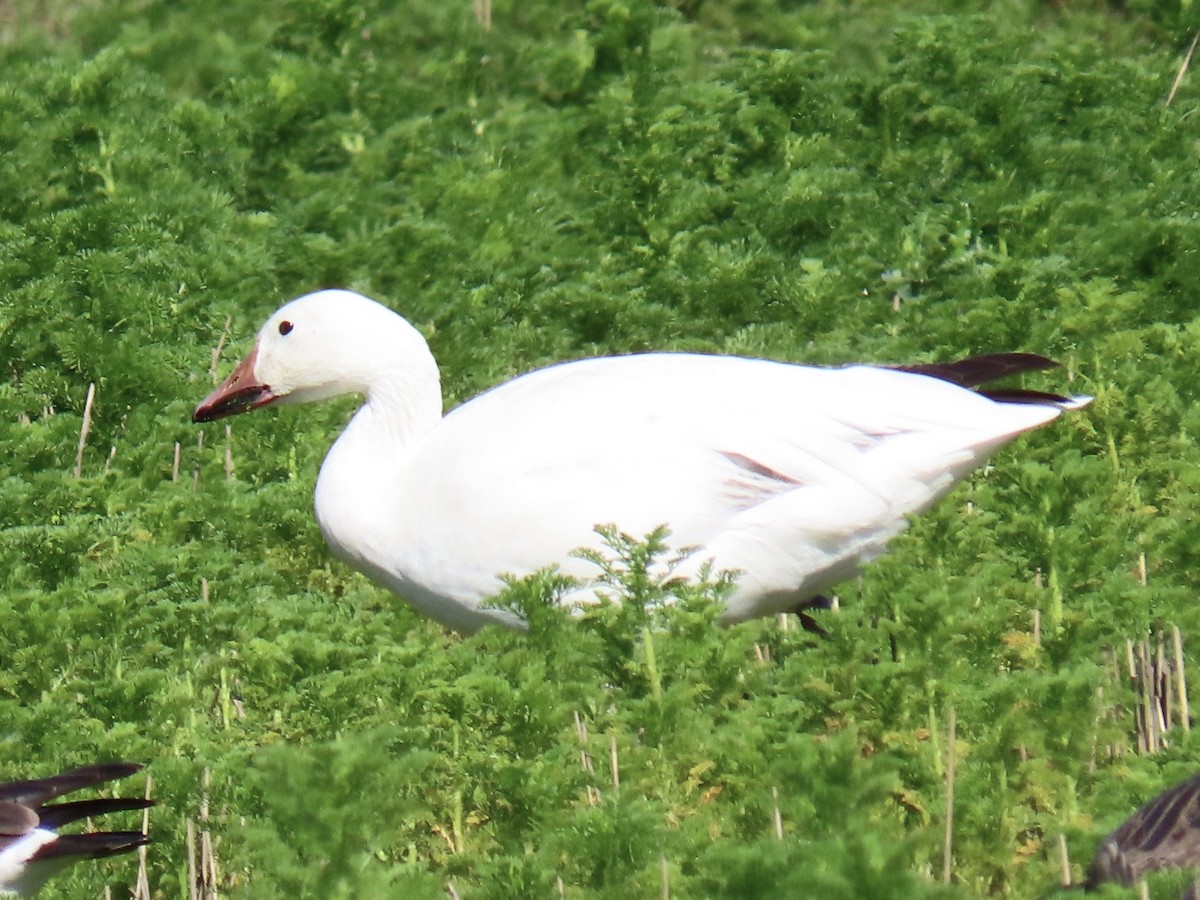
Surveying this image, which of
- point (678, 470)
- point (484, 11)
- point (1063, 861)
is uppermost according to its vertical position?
point (484, 11)

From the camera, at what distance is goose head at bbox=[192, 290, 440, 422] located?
7.00 meters

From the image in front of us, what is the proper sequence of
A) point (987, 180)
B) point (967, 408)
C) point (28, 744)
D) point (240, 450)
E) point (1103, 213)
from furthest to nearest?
point (987, 180) < point (1103, 213) < point (240, 450) < point (967, 408) < point (28, 744)

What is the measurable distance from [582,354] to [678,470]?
239cm

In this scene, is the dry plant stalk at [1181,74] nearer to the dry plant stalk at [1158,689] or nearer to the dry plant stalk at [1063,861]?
the dry plant stalk at [1158,689]

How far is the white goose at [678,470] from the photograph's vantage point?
6.26 m

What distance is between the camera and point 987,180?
949cm

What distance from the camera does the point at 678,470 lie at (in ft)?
20.7

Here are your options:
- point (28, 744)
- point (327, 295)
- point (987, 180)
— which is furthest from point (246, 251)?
point (28, 744)

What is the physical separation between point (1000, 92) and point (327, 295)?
3.71 meters

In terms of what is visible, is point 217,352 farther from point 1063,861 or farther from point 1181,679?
point 1063,861

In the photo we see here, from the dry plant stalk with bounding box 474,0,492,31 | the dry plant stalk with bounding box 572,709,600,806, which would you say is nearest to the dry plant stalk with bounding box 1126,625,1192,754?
the dry plant stalk with bounding box 572,709,600,806

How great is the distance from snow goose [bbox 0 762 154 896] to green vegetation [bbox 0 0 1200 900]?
0.13 metres

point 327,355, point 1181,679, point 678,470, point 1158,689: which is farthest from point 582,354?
point 1181,679

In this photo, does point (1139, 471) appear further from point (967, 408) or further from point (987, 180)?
point (987, 180)
